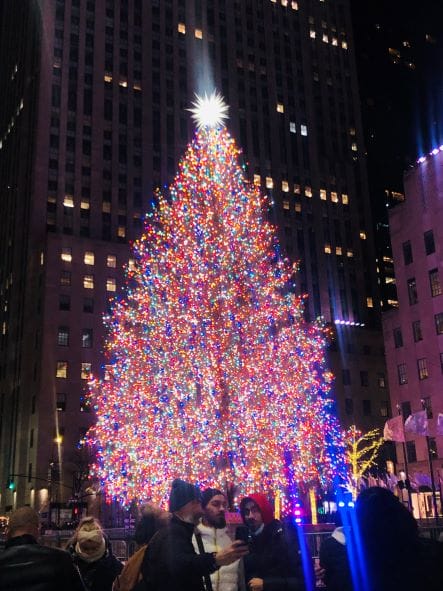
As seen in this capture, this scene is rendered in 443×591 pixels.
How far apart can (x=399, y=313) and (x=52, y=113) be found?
5307 cm

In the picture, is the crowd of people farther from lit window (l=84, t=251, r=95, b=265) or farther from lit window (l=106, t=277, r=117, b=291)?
lit window (l=84, t=251, r=95, b=265)

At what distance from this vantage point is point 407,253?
47688mm

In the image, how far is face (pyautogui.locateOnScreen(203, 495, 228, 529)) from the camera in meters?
6.06

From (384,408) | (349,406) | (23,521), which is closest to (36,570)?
(23,521)

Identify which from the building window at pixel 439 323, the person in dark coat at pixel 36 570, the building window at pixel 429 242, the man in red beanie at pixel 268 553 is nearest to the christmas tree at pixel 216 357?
the building window at pixel 439 323

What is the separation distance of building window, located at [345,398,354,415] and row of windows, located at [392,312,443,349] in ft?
91.8

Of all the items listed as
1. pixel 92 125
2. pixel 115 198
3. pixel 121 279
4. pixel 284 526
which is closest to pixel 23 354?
pixel 121 279

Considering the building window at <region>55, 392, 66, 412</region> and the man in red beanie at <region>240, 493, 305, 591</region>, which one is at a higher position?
the building window at <region>55, 392, 66, 412</region>

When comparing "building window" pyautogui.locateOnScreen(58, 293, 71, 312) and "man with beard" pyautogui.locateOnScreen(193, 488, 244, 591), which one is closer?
"man with beard" pyautogui.locateOnScreen(193, 488, 244, 591)

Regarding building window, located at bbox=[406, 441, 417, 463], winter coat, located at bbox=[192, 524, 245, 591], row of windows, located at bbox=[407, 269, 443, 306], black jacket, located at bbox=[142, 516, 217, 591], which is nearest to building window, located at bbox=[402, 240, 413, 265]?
row of windows, located at bbox=[407, 269, 443, 306]

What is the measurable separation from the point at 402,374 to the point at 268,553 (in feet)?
142

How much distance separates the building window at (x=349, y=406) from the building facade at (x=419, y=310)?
1048 inches

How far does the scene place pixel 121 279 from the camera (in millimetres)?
76062

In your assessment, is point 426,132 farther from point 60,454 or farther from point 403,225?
point 60,454
